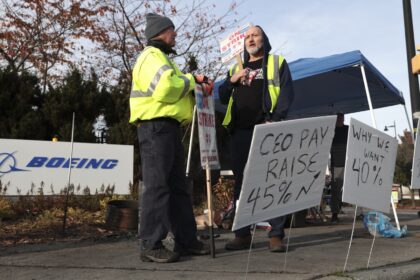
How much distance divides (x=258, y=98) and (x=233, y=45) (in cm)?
77

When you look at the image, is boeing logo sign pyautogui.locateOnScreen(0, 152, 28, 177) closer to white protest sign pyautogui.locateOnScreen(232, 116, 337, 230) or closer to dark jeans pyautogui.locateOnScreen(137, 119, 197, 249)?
dark jeans pyautogui.locateOnScreen(137, 119, 197, 249)

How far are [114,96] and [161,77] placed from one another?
8.39 meters

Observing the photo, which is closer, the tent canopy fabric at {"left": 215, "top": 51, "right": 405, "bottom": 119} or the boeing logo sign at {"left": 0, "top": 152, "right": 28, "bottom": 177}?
the tent canopy fabric at {"left": 215, "top": 51, "right": 405, "bottom": 119}

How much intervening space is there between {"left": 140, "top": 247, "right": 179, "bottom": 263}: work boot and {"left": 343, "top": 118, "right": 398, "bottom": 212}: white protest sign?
1371mm

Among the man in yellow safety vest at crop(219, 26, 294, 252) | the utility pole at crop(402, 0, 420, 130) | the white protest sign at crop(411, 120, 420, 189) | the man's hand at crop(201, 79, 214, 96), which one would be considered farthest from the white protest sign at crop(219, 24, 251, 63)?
the utility pole at crop(402, 0, 420, 130)

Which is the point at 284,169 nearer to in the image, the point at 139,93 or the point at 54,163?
the point at 139,93

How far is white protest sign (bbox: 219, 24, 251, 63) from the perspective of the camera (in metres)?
4.82

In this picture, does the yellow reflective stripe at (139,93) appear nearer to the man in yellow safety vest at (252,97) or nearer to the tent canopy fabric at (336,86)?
the man in yellow safety vest at (252,97)

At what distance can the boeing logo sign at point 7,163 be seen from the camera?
26.1 feet

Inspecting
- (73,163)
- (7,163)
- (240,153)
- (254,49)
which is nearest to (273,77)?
(254,49)

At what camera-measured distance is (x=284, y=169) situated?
3.32 m

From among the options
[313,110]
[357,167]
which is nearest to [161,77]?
[357,167]

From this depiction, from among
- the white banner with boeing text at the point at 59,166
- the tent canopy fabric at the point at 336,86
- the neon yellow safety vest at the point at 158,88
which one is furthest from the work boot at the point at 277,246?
the white banner with boeing text at the point at 59,166

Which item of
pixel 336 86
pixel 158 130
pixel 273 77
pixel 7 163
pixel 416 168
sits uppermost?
pixel 336 86
